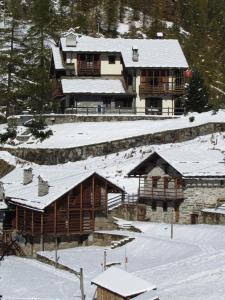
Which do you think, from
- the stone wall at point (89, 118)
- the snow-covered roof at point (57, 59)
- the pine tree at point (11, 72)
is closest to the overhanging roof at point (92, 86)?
the snow-covered roof at point (57, 59)

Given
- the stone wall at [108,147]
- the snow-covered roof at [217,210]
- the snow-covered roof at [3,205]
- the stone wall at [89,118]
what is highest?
the stone wall at [89,118]

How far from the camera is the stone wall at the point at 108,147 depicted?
66.2 metres

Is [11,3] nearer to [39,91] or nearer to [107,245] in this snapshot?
[39,91]

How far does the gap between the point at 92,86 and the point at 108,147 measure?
1559 centimetres

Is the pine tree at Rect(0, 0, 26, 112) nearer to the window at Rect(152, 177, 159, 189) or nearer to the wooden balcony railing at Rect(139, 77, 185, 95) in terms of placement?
the wooden balcony railing at Rect(139, 77, 185, 95)

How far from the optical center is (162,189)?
56.1 m

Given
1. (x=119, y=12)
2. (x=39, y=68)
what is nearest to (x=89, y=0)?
(x=119, y=12)

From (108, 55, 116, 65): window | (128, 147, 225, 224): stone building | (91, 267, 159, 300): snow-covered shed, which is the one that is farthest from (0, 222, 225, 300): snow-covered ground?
(108, 55, 116, 65): window

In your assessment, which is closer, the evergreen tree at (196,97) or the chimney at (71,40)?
the evergreen tree at (196,97)

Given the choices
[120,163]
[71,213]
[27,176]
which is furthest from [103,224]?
[120,163]

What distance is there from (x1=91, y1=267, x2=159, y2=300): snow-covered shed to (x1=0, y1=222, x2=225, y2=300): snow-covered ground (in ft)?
9.47

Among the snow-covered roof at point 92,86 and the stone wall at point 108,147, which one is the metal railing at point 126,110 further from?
the stone wall at point 108,147

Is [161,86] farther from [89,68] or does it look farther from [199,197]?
[199,197]

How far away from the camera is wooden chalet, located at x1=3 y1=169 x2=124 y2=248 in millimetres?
52250
